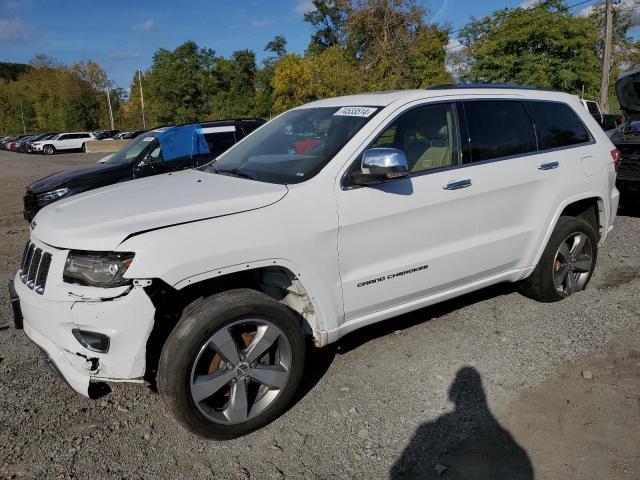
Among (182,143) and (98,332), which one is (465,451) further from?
(182,143)

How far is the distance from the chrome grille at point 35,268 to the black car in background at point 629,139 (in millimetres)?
7055

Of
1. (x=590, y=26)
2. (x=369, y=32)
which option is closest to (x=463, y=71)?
(x=590, y=26)

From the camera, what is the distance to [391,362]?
3918mm

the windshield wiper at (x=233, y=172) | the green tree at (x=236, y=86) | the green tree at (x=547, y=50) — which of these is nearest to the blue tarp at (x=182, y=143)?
the windshield wiper at (x=233, y=172)

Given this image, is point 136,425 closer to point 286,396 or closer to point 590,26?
point 286,396

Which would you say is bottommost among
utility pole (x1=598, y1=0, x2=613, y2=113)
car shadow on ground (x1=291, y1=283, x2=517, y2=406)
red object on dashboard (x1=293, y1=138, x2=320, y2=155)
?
car shadow on ground (x1=291, y1=283, x2=517, y2=406)

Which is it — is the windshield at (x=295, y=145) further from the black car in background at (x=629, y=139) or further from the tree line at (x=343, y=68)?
the tree line at (x=343, y=68)

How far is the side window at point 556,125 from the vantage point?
448 cm

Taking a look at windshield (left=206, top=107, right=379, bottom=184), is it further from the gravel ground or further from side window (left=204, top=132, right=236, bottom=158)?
side window (left=204, top=132, right=236, bottom=158)

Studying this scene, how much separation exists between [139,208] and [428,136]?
210 centimetres

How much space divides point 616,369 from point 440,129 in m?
2.08

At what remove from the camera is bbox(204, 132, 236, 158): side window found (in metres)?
9.50

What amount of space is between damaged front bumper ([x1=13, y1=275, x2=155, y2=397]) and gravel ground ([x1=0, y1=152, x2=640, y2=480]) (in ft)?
1.73

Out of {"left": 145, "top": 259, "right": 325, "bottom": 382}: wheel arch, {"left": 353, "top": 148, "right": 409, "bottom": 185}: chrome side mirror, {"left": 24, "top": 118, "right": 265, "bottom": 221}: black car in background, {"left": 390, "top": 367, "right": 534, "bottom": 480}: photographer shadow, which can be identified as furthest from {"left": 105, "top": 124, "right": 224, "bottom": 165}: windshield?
{"left": 390, "top": 367, "right": 534, "bottom": 480}: photographer shadow
